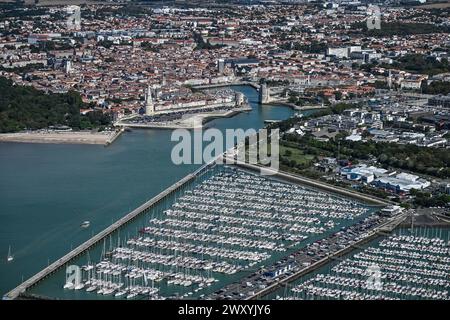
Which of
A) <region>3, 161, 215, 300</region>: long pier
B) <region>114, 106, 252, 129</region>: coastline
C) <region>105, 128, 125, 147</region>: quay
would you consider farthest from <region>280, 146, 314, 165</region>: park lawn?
<region>105, 128, 125, 147</region>: quay

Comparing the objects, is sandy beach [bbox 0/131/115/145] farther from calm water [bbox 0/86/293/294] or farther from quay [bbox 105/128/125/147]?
calm water [bbox 0/86/293/294]

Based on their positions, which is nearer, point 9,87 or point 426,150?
point 426,150

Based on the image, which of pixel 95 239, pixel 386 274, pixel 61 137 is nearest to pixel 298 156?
pixel 61 137

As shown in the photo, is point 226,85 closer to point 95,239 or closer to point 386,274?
point 95,239

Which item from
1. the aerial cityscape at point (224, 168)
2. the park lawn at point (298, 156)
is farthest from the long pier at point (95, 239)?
the park lawn at point (298, 156)

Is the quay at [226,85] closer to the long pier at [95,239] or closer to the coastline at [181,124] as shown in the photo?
the coastline at [181,124]

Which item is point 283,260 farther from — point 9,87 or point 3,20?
point 3,20
